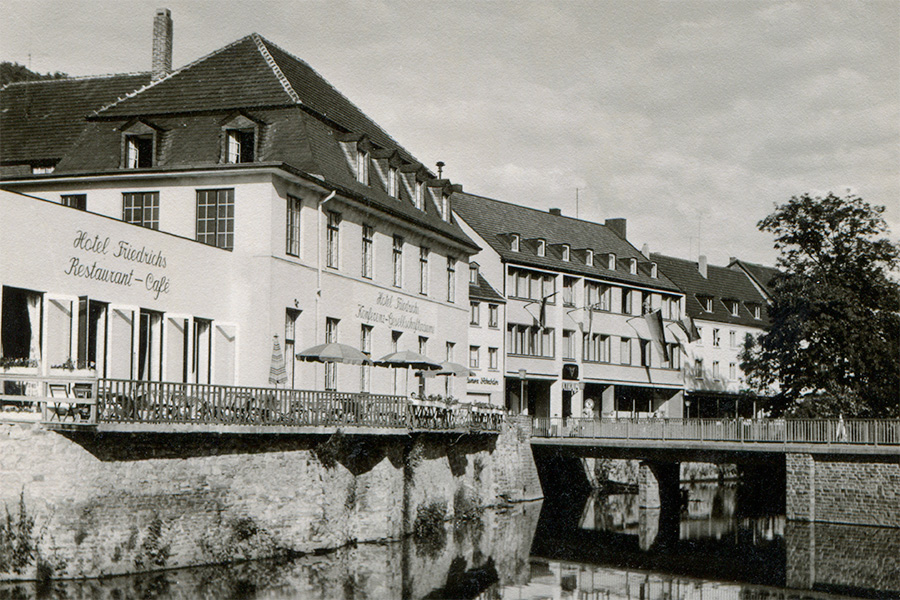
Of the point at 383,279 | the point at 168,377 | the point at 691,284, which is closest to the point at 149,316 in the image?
the point at 168,377

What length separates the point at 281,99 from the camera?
104ft

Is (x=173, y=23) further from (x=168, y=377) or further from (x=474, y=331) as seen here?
(x=474, y=331)

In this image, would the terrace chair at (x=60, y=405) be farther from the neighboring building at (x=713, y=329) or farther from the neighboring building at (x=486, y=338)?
the neighboring building at (x=713, y=329)

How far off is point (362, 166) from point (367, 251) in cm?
260

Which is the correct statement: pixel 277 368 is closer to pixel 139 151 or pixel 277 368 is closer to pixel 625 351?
pixel 139 151

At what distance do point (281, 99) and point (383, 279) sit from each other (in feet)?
22.5

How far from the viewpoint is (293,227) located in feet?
99.2

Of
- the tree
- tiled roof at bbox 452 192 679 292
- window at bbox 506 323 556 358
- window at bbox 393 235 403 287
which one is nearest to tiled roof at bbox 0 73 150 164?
window at bbox 393 235 403 287

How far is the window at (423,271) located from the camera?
3900cm

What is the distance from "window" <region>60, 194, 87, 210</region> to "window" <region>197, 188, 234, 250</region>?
345 centimetres

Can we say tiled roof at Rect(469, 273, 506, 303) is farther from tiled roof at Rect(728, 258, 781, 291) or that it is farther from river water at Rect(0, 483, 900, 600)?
tiled roof at Rect(728, 258, 781, 291)

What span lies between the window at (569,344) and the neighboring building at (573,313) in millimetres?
52

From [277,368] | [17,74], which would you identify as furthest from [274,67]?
[17,74]

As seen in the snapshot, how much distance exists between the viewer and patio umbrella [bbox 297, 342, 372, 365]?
2820 centimetres
